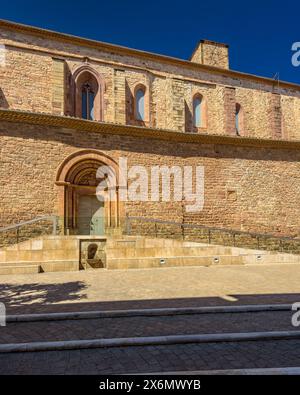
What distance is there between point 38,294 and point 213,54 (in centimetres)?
2182

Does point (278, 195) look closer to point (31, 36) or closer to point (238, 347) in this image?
point (238, 347)

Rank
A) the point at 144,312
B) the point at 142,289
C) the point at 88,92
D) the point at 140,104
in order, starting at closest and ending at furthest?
the point at 144,312
the point at 142,289
the point at 88,92
the point at 140,104

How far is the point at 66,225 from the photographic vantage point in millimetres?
13078

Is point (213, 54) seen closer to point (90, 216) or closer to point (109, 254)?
point (90, 216)

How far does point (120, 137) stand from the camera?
1443cm

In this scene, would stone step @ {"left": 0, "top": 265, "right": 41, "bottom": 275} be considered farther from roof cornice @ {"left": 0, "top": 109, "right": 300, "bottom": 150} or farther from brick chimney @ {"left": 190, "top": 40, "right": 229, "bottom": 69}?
brick chimney @ {"left": 190, "top": 40, "right": 229, "bottom": 69}

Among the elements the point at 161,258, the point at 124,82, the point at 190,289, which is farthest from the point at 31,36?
the point at 190,289

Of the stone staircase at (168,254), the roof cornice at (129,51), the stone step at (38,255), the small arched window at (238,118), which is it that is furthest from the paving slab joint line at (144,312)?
the small arched window at (238,118)

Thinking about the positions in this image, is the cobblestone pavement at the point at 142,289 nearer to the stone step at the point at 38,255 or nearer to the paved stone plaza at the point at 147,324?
the paved stone plaza at the point at 147,324

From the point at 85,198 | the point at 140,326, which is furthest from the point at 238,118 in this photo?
the point at 140,326

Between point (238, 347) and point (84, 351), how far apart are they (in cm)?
199

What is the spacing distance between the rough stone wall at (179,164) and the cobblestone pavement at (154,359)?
33.9 ft

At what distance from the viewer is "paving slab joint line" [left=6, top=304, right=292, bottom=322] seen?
4539 millimetres

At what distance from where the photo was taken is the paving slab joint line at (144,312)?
4539 millimetres
